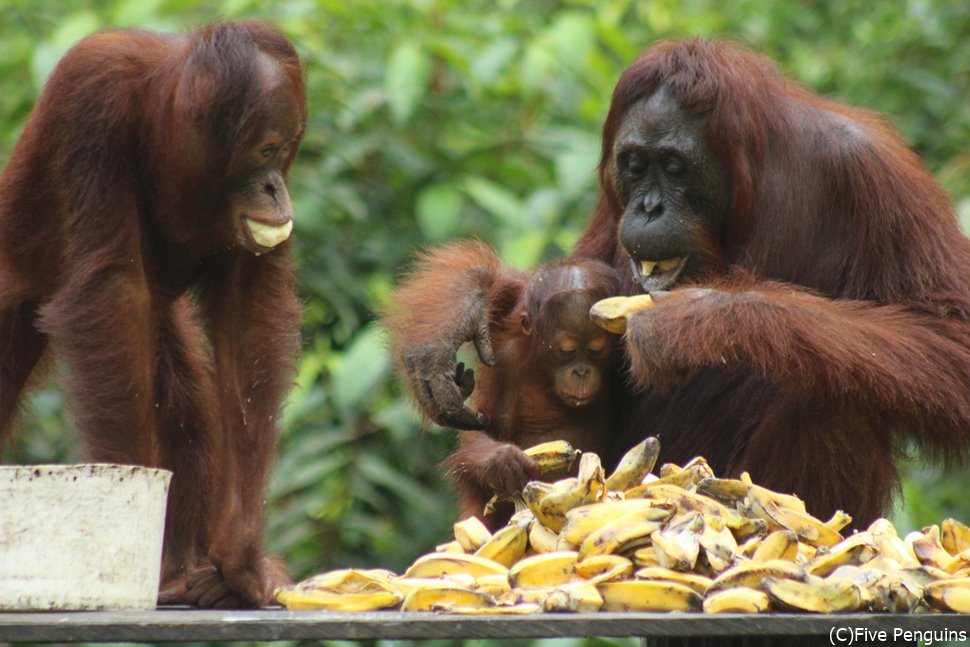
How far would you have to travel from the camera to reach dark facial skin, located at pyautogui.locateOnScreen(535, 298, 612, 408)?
3.68 metres

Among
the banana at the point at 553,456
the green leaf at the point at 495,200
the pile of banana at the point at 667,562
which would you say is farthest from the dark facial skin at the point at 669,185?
the green leaf at the point at 495,200

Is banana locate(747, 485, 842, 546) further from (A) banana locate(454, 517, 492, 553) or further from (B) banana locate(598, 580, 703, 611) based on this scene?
(A) banana locate(454, 517, 492, 553)

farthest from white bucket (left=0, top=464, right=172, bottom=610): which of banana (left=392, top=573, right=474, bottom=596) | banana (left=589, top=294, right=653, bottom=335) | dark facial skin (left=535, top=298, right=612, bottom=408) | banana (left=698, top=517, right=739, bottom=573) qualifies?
dark facial skin (left=535, top=298, right=612, bottom=408)

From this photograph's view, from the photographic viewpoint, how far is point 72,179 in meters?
3.41

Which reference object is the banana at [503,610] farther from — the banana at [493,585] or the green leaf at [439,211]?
the green leaf at [439,211]

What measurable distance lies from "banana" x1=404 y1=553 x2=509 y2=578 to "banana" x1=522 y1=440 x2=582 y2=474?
26.0 inches

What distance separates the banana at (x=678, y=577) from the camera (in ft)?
8.26

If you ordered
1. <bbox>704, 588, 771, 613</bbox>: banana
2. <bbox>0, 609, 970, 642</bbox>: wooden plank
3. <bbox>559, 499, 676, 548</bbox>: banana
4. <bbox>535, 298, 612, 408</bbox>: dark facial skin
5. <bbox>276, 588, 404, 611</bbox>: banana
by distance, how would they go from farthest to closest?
<bbox>535, 298, 612, 408</bbox>: dark facial skin, <bbox>559, 499, 676, 548</bbox>: banana, <bbox>276, 588, 404, 611</bbox>: banana, <bbox>704, 588, 771, 613</bbox>: banana, <bbox>0, 609, 970, 642</bbox>: wooden plank

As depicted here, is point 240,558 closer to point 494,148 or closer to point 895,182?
point 895,182

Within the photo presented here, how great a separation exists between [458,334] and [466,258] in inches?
18.6

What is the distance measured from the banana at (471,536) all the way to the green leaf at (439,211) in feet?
7.37

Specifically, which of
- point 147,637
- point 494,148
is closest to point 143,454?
point 147,637

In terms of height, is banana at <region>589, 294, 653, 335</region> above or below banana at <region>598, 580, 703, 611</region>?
above

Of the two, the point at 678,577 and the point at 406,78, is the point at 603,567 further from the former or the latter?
the point at 406,78
